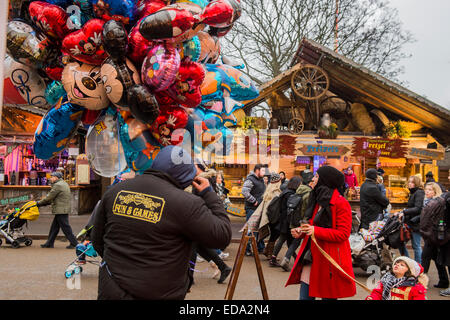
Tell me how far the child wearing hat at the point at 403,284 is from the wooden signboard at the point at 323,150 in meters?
9.74

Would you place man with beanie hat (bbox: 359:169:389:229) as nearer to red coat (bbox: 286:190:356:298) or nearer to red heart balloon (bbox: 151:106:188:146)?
red coat (bbox: 286:190:356:298)

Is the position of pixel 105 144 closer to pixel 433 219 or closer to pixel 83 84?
pixel 83 84

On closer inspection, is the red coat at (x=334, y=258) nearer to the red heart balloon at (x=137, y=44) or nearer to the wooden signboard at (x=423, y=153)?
the red heart balloon at (x=137, y=44)

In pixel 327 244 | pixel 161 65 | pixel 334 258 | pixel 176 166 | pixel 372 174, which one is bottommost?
pixel 334 258

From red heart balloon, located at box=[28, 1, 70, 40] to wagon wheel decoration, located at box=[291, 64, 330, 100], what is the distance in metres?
9.28

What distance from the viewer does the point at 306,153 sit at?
43.7ft

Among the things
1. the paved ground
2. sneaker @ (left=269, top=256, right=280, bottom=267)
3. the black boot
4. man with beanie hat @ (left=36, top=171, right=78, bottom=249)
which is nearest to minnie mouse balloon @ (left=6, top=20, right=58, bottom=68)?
the paved ground

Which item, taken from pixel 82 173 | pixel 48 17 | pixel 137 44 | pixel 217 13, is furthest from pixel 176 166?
pixel 82 173

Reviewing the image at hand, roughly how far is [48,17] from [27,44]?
37cm

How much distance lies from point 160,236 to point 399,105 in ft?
40.3

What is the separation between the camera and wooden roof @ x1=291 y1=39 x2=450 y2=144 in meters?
11.9

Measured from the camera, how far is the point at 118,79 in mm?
3656

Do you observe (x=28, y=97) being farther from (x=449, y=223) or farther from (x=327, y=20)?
(x=327, y=20)

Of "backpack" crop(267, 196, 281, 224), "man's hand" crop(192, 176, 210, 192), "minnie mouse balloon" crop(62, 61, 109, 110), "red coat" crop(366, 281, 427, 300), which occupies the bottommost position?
"red coat" crop(366, 281, 427, 300)
